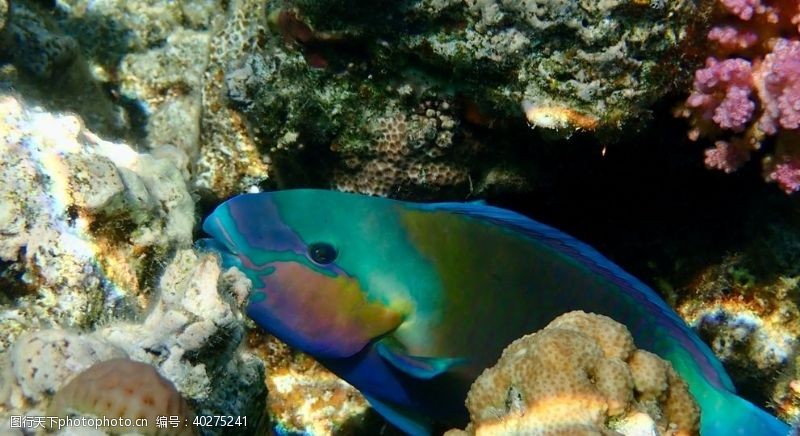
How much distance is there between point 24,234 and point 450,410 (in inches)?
69.9

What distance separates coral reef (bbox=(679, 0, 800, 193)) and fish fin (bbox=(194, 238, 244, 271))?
211cm

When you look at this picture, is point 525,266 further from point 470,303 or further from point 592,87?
point 592,87

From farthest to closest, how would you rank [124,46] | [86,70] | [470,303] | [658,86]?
[124,46]
[86,70]
[658,86]
[470,303]

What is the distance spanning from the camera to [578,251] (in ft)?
8.99

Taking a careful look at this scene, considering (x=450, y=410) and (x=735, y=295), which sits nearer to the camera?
(x=450, y=410)

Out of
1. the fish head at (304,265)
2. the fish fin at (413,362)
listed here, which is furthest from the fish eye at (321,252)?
the fish fin at (413,362)

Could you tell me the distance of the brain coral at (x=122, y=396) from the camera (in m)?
1.72

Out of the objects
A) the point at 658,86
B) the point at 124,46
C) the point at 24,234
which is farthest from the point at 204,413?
the point at 124,46

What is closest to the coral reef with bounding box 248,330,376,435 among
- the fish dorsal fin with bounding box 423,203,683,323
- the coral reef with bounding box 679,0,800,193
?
the fish dorsal fin with bounding box 423,203,683,323

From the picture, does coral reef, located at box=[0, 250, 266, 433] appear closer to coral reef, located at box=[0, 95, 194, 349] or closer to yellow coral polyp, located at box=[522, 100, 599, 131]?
coral reef, located at box=[0, 95, 194, 349]

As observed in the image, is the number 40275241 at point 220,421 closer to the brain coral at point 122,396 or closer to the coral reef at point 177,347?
the coral reef at point 177,347

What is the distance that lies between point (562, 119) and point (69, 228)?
2047 millimetres

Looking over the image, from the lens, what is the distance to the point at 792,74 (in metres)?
2.65

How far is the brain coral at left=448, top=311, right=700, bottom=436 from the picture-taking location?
192 centimetres
